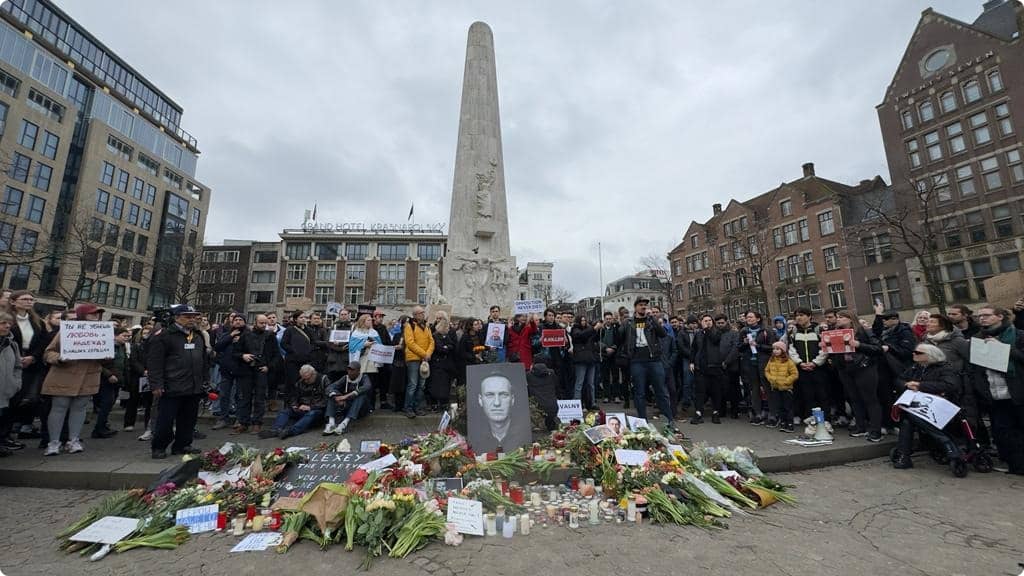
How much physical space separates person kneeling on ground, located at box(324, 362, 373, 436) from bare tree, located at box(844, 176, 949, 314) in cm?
2825

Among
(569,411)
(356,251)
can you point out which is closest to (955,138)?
(569,411)

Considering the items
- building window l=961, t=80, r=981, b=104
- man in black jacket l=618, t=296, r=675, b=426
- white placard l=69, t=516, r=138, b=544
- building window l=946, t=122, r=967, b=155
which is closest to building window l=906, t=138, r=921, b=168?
building window l=946, t=122, r=967, b=155

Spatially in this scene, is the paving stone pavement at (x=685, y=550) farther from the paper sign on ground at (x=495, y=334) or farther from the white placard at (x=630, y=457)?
the paper sign on ground at (x=495, y=334)

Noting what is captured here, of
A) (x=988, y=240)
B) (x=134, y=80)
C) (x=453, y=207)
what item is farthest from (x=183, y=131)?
(x=988, y=240)

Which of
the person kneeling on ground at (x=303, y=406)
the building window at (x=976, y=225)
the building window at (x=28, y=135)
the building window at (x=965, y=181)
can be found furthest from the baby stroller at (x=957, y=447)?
the building window at (x=28, y=135)

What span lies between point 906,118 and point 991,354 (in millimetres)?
35085

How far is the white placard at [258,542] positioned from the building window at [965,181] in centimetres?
3903

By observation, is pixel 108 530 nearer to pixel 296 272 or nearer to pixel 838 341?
pixel 838 341

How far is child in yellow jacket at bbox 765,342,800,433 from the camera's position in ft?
23.5

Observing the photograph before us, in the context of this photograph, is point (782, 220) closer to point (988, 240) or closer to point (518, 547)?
point (988, 240)

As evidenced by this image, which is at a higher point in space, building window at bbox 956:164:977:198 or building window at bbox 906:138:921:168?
building window at bbox 906:138:921:168

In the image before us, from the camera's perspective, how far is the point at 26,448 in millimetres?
5988

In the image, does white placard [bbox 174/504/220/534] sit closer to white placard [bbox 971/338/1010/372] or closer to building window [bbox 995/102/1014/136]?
white placard [bbox 971/338/1010/372]

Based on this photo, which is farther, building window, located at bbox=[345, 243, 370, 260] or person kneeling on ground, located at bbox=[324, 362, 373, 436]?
building window, located at bbox=[345, 243, 370, 260]
